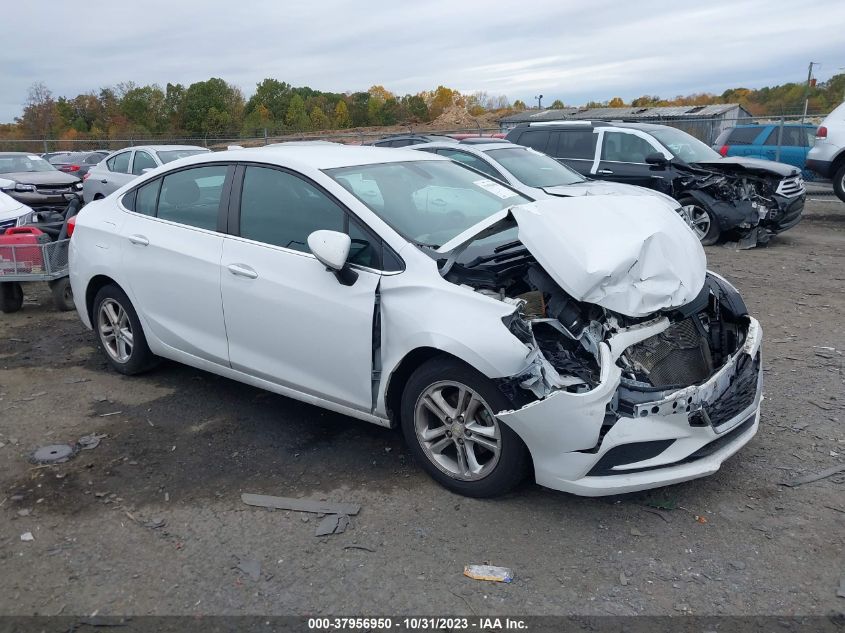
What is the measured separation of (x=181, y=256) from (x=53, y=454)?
57.5 inches

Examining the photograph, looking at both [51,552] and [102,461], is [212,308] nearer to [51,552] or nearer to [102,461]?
[102,461]

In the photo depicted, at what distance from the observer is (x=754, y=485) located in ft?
12.4

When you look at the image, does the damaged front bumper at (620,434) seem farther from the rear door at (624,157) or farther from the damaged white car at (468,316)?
the rear door at (624,157)


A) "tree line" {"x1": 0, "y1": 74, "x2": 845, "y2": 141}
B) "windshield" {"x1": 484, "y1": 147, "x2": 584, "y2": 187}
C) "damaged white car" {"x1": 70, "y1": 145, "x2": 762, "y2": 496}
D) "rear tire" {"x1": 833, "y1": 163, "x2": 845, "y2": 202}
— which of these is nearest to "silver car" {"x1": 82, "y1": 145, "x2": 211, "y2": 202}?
"windshield" {"x1": 484, "y1": 147, "x2": 584, "y2": 187}

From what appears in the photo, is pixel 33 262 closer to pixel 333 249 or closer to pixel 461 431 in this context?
pixel 333 249

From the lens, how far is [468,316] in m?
3.49

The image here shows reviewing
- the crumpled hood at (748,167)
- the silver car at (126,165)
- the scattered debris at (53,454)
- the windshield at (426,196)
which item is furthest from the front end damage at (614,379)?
the silver car at (126,165)

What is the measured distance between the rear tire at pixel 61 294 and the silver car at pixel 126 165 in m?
6.04

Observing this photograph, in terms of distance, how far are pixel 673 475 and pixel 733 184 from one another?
8.48m

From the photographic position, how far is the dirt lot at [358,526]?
3.02m

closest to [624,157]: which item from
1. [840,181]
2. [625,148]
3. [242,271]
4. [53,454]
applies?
[625,148]

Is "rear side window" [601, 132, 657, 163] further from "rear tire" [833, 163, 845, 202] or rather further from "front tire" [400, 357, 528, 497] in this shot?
"front tire" [400, 357, 528, 497]

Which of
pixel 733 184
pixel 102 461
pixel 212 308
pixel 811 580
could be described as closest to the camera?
pixel 811 580

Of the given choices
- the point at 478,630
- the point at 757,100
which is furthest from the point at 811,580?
the point at 757,100
